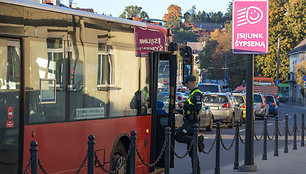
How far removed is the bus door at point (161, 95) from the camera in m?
11.6

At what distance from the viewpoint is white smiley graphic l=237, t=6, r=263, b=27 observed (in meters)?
13.0

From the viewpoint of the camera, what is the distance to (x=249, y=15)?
1305 centimetres

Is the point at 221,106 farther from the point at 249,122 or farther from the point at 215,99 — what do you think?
the point at 249,122

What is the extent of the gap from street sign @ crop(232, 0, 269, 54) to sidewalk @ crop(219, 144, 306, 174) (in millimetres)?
2487

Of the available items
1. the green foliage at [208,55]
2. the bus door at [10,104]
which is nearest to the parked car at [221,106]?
the bus door at [10,104]

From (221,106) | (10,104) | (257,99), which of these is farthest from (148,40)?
(257,99)

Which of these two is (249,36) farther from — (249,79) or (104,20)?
(104,20)

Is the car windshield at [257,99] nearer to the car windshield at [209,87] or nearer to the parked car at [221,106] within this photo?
the car windshield at [209,87]

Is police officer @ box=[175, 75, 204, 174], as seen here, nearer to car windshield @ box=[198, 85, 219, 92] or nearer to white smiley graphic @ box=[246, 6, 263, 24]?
white smiley graphic @ box=[246, 6, 263, 24]

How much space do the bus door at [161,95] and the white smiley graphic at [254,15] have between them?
1884mm

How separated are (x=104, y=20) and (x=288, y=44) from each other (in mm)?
87184

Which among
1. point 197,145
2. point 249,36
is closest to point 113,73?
point 197,145

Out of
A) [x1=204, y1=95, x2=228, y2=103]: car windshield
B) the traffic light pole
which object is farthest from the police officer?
[x1=204, y1=95, x2=228, y2=103]: car windshield

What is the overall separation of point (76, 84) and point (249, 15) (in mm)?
5110
